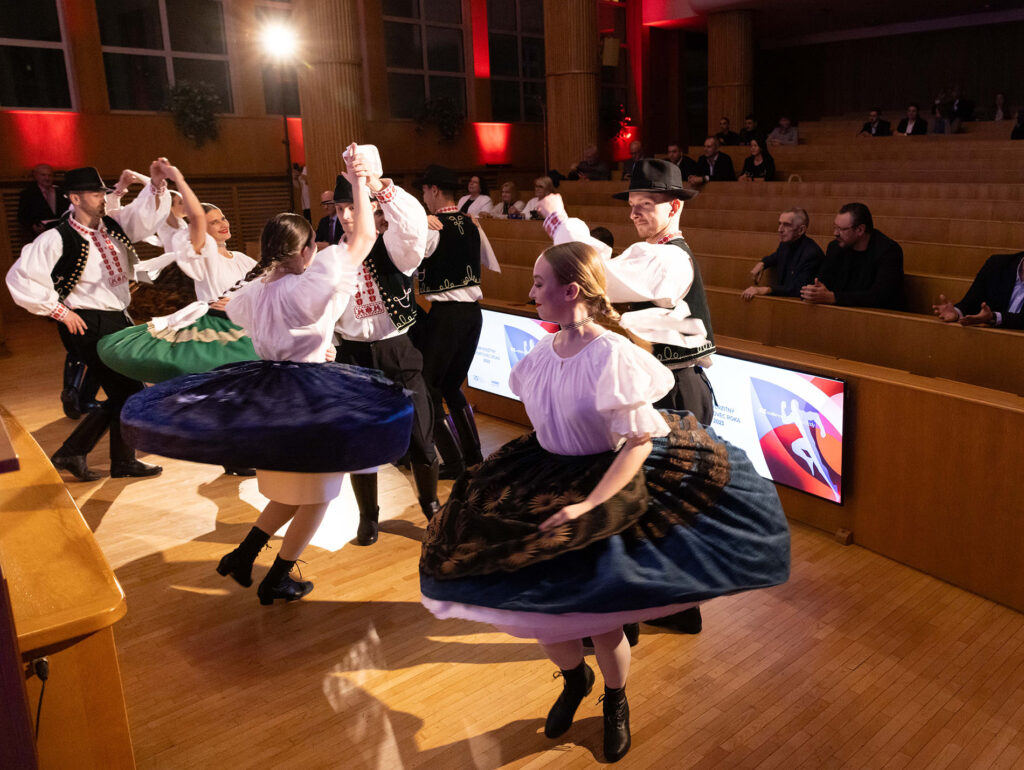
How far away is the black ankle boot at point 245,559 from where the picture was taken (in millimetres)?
3291

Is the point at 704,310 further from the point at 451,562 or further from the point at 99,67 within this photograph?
the point at 99,67

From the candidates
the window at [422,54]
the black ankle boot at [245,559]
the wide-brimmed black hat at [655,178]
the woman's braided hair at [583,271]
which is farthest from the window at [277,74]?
the woman's braided hair at [583,271]

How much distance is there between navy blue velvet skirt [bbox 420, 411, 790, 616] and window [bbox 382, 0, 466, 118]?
13.8m

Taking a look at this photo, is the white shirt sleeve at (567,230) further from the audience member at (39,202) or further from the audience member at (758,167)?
the audience member at (39,202)

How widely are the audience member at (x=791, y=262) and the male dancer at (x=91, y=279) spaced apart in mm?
3247

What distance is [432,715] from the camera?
262 centimetres

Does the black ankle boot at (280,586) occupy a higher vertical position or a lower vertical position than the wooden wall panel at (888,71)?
lower

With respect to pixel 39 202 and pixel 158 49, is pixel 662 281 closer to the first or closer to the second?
pixel 39 202

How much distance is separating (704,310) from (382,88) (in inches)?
510

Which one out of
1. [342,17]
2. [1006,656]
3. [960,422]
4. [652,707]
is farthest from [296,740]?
[342,17]

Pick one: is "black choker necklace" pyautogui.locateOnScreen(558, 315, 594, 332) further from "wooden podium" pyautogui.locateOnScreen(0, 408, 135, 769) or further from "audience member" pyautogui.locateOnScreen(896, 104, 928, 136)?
"audience member" pyautogui.locateOnScreen(896, 104, 928, 136)

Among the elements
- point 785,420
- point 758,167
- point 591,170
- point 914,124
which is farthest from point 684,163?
point 785,420

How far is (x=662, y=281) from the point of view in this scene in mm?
2803

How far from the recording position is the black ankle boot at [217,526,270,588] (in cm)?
329
